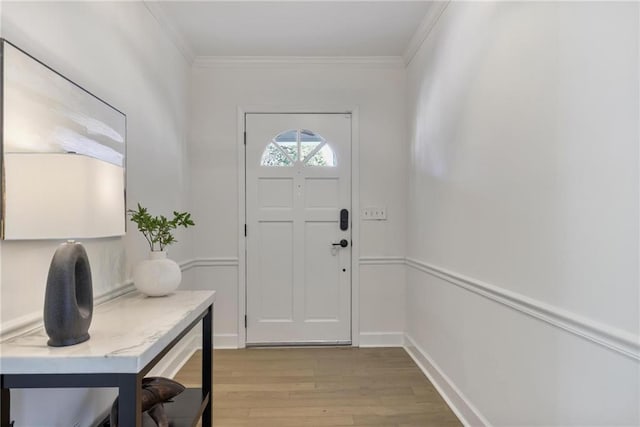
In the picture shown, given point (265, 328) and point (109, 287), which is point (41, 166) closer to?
point (109, 287)

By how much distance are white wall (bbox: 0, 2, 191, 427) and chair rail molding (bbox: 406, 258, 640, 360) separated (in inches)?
69.6

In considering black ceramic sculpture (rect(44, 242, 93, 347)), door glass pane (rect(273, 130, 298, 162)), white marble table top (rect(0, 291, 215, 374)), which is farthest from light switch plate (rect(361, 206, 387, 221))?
black ceramic sculpture (rect(44, 242, 93, 347))

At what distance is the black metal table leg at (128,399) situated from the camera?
0.99 m

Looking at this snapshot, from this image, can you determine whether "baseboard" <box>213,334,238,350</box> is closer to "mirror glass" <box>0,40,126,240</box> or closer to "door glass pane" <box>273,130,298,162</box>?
"door glass pane" <box>273,130,298,162</box>

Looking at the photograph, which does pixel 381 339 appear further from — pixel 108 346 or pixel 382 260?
pixel 108 346

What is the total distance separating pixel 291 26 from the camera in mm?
2662

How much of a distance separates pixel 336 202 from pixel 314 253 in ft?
1.57

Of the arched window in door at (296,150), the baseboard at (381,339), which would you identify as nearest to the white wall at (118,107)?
the arched window in door at (296,150)

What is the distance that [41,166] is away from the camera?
1.00 metres

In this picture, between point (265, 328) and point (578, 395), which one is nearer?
point (578, 395)

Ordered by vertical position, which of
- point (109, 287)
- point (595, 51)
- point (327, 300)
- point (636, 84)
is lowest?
point (327, 300)

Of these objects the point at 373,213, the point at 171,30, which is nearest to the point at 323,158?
the point at 373,213

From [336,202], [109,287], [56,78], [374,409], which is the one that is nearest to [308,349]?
[374,409]

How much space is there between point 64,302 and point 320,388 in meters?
1.82
